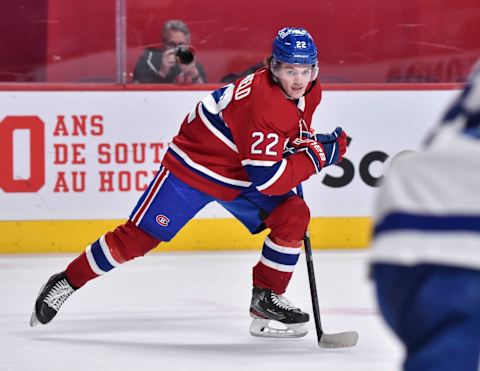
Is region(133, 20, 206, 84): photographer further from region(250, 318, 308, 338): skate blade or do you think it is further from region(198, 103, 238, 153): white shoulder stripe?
region(250, 318, 308, 338): skate blade

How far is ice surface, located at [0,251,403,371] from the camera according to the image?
292 centimetres

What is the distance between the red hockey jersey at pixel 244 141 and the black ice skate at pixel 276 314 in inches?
11.8

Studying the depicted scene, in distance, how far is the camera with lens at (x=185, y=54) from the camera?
510 cm

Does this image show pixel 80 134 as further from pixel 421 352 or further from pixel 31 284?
pixel 421 352

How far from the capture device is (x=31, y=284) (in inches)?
162

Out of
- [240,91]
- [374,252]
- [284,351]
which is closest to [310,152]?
[240,91]

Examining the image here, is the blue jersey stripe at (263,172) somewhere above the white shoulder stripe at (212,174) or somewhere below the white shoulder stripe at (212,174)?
above

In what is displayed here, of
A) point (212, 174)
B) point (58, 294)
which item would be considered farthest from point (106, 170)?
point (212, 174)

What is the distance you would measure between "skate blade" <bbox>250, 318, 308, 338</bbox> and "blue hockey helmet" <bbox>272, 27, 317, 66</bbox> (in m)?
0.75

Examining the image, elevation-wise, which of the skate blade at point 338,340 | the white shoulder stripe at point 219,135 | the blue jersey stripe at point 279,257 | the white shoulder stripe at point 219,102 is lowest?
the skate blade at point 338,340

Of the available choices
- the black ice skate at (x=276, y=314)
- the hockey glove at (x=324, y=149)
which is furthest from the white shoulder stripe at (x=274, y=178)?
the black ice skate at (x=276, y=314)

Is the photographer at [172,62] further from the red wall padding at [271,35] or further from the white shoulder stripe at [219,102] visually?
the white shoulder stripe at [219,102]

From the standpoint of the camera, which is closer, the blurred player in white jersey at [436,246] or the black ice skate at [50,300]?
the blurred player in white jersey at [436,246]

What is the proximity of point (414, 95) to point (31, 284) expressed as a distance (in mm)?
1962
